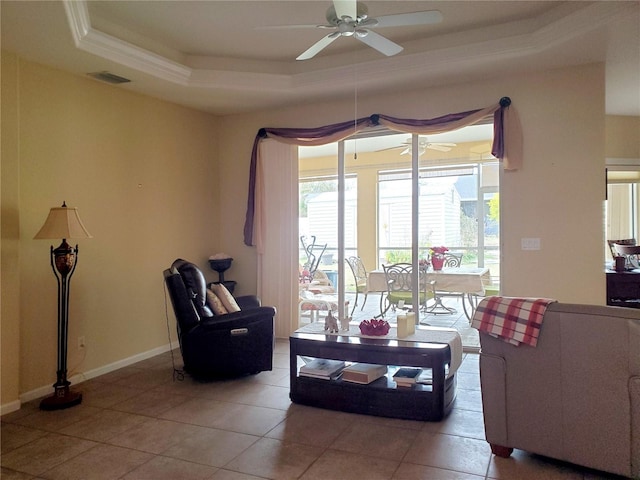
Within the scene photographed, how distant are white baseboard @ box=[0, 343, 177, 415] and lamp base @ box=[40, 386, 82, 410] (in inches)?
7.9

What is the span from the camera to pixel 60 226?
3348 mm

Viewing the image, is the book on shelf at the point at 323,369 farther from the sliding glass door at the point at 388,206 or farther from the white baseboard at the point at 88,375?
the white baseboard at the point at 88,375

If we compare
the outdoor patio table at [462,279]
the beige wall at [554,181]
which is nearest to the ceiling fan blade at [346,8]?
the beige wall at [554,181]

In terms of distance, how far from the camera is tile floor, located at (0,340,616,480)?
2459 millimetres

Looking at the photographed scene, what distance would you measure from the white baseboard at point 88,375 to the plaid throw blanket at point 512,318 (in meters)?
3.32

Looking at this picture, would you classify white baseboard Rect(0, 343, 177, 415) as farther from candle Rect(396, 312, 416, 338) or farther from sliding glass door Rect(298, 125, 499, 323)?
candle Rect(396, 312, 416, 338)

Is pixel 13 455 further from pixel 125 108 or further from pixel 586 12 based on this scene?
pixel 586 12

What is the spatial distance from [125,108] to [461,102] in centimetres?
337

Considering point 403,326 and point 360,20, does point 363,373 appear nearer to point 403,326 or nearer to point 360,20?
point 403,326

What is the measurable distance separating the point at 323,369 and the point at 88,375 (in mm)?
2226

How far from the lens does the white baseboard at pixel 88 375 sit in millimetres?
3399

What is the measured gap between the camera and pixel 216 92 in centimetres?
486

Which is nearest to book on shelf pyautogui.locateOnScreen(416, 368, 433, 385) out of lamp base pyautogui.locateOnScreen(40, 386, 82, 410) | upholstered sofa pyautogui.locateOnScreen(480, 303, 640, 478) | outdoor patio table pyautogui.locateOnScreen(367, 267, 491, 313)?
upholstered sofa pyautogui.locateOnScreen(480, 303, 640, 478)

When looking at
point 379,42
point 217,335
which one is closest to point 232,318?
point 217,335
